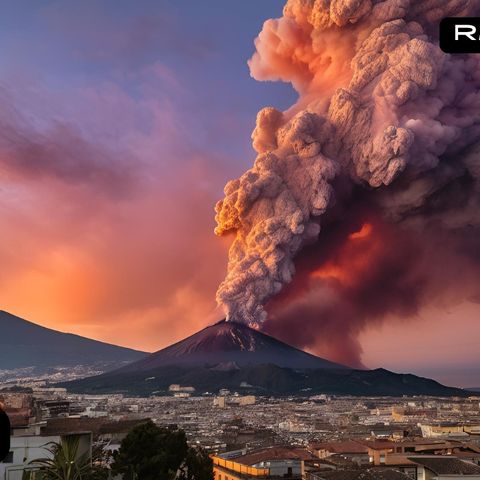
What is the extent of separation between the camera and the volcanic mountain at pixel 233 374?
17788cm

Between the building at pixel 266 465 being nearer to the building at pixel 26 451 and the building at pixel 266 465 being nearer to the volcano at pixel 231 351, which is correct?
the building at pixel 26 451

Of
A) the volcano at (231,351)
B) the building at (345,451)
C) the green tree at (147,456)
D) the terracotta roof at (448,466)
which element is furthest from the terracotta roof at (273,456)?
the volcano at (231,351)

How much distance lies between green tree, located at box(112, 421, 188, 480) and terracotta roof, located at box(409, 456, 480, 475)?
12318 mm

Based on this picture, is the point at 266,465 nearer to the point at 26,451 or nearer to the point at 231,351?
the point at 26,451

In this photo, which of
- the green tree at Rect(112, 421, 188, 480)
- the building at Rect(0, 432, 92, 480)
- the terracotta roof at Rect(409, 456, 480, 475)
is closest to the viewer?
the building at Rect(0, 432, 92, 480)

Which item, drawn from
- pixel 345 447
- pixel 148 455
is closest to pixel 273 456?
pixel 345 447

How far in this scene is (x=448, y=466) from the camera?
3559 centimetres

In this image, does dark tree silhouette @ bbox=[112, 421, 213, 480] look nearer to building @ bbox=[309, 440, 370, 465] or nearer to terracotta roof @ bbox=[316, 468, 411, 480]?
terracotta roof @ bbox=[316, 468, 411, 480]

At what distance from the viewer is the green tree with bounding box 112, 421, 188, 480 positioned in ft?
98.8

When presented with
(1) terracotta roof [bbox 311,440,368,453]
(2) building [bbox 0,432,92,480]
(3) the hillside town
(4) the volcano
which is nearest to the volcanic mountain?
(4) the volcano

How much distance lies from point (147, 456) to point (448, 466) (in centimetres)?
1440

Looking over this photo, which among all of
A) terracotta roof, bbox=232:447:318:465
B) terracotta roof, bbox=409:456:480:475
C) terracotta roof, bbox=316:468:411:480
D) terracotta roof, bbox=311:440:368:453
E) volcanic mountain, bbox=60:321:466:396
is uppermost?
volcanic mountain, bbox=60:321:466:396

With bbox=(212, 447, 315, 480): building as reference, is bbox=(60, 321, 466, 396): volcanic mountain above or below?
above

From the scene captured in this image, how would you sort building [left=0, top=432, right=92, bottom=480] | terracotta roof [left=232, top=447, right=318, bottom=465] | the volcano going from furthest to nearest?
the volcano, terracotta roof [left=232, top=447, right=318, bottom=465], building [left=0, top=432, right=92, bottom=480]
